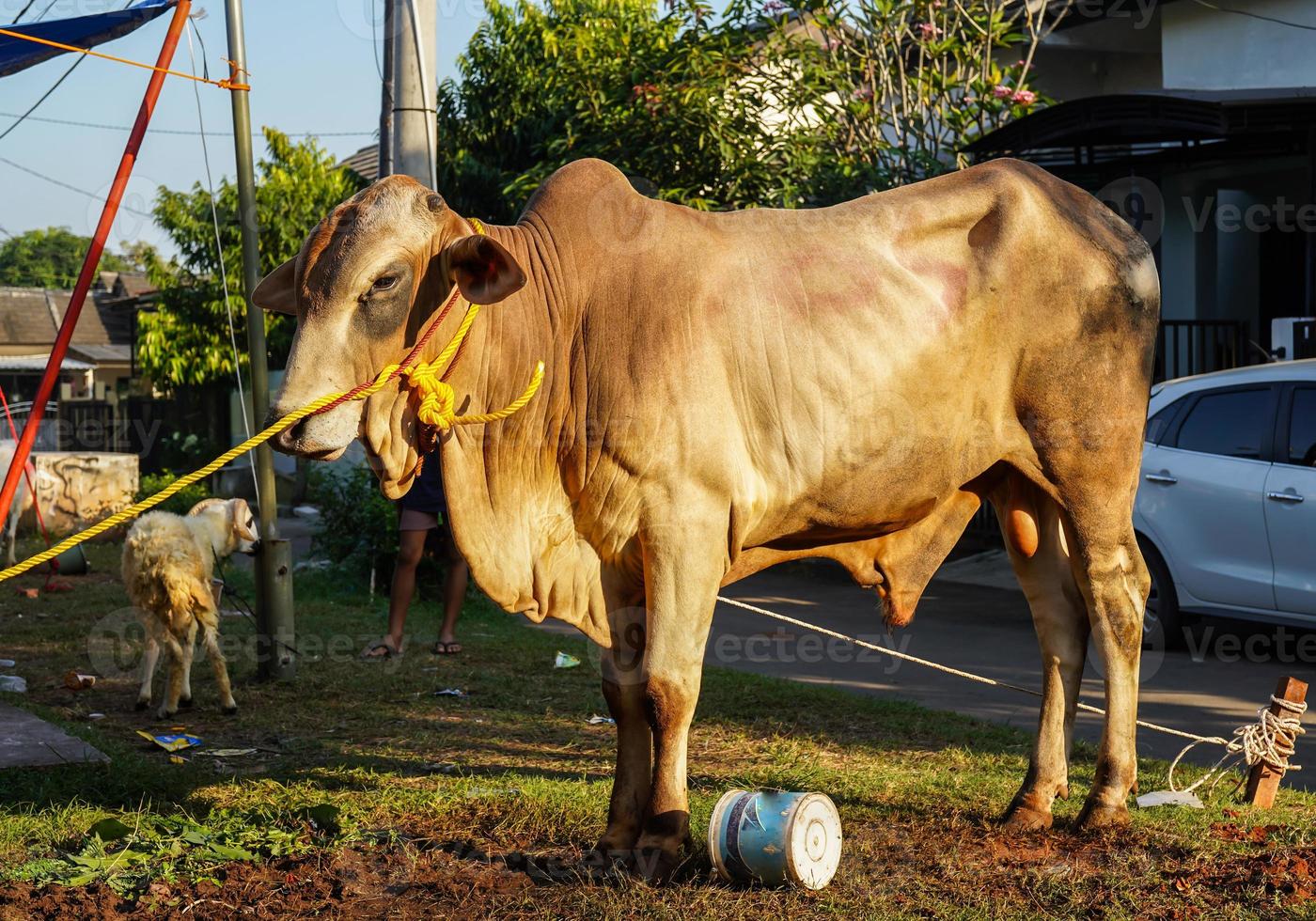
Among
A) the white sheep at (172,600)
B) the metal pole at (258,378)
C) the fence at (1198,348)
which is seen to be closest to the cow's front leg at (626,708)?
the white sheep at (172,600)

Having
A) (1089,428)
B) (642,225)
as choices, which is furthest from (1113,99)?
(642,225)

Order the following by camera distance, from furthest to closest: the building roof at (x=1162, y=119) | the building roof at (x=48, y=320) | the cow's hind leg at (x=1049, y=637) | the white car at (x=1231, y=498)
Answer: the building roof at (x=48, y=320) → the building roof at (x=1162, y=119) → the white car at (x=1231, y=498) → the cow's hind leg at (x=1049, y=637)

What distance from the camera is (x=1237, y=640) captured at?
9125 mm

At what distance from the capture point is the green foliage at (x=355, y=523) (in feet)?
38.3

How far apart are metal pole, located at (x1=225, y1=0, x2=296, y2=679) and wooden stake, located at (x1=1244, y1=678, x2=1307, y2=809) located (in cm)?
521

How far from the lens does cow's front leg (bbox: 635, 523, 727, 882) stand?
405 centimetres

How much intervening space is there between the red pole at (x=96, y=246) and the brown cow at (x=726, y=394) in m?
1.43

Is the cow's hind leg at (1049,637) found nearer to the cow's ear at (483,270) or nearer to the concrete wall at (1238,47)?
the cow's ear at (483,270)

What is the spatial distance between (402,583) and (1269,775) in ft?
17.8

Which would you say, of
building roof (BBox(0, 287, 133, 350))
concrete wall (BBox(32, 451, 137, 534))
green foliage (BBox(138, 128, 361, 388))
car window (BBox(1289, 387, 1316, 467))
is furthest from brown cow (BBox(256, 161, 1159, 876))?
building roof (BBox(0, 287, 133, 350))

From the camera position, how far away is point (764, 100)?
13883 mm

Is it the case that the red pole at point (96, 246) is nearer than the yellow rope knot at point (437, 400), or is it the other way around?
the yellow rope knot at point (437, 400)

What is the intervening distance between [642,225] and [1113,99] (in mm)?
8029

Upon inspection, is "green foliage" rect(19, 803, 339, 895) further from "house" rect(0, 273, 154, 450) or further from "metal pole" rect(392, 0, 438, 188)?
"house" rect(0, 273, 154, 450)
